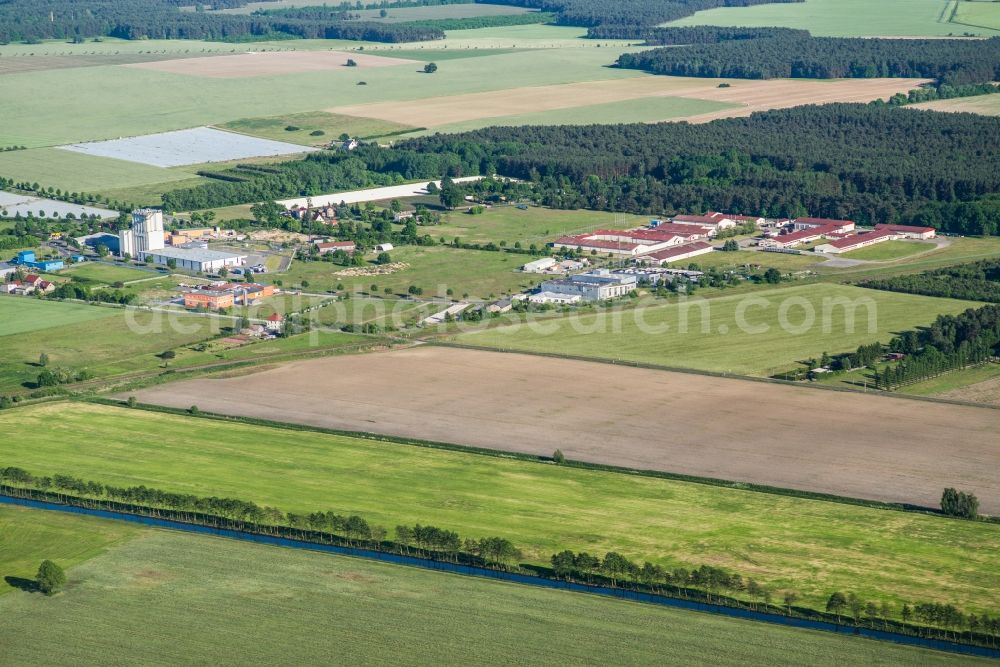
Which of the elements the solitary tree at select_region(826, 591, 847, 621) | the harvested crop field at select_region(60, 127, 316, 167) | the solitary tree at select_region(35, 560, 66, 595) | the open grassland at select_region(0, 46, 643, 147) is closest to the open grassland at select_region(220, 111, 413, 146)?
the harvested crop field at select_region(60, 127, 316, 167)

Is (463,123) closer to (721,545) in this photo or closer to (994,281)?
(994,281)

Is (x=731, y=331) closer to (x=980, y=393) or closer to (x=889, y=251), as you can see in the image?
(x=980, y=393)

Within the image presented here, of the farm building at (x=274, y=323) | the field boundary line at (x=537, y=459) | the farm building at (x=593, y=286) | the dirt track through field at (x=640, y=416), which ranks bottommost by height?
the field boundary line at (x=537, y=459)

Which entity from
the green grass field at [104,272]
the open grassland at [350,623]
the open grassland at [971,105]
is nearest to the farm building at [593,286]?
the green grass field at [104,272]

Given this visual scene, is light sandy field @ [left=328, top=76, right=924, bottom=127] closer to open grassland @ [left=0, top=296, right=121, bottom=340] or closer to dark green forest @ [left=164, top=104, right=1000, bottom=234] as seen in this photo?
dark green forest @ [left=164, top=104, right=1000, bottom=234]

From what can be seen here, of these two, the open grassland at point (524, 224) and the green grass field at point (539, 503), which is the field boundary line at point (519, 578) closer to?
the green grass field at point (539, 503)

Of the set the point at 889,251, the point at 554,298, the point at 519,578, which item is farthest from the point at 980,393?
the point at 889,251
